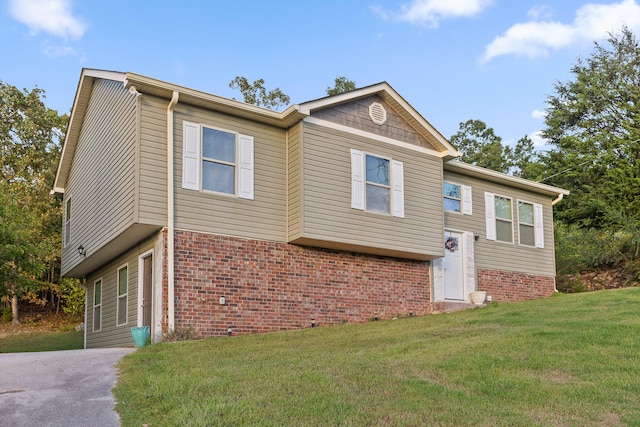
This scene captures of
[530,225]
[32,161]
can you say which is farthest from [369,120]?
[32,161]

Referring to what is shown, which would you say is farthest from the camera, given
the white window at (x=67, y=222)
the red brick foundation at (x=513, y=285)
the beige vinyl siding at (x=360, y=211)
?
the red brick foundation at (x=513, y=285)

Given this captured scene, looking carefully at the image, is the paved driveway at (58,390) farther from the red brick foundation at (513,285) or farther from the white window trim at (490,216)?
the white window trim at (490,216)

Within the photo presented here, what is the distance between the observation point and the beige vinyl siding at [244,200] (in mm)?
12359

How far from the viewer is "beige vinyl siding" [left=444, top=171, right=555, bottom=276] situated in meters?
17.4

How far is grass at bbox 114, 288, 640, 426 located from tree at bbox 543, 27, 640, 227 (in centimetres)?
1537

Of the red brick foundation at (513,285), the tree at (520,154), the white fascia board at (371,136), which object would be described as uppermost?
the tree at (520,154)

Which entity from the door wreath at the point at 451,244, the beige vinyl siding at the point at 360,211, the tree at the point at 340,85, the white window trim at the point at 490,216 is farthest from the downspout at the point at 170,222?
the tree at the point at 340,85

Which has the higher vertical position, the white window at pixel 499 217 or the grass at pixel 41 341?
the white window at pixel 499 217

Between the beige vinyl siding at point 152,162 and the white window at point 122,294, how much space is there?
2729 millimetres

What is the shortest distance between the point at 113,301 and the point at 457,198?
8656 millimetres

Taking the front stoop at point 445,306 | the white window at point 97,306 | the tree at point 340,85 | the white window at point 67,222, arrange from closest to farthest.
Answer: the front stoop at point 445,306 → the white window at point 97,306 → the white window at point 67,222 → the tree at point 340,85

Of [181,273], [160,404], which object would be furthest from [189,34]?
[160,404]

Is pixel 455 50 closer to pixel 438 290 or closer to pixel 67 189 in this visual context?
pixel 438 290

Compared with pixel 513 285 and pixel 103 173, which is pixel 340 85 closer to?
pixel 513 285
